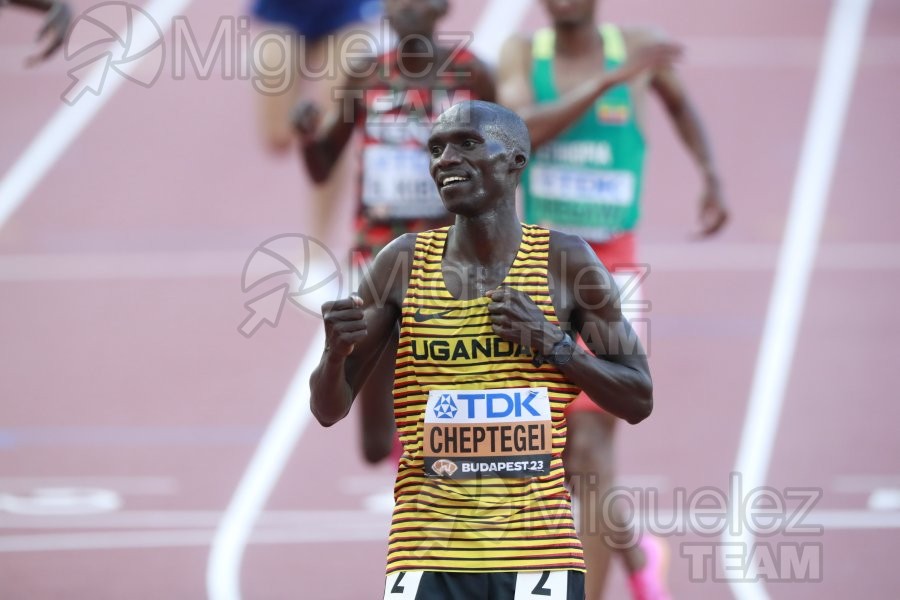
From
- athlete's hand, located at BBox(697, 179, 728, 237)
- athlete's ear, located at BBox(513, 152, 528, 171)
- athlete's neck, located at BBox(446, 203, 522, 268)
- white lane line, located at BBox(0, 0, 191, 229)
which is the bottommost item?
athlete's neck, located at BBox(446, 203, 522, 268)

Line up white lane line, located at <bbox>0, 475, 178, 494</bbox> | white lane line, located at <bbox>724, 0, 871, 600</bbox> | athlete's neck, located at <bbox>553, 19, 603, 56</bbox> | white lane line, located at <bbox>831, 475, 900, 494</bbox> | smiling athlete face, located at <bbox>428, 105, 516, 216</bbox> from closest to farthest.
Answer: smiling athlete face, located at <bbox>428, 105, 516, 216</bbox>, athlete's neck, located at <bbox>553, 19, 603, 56</bbox>, white lane line, located at <bbox>831, 475, 900, 494</bbox>, white lane line, located at <bbox>0, 475, 178, 494</bbox>, white lane line, located at <bbox>724, 0, 871, 600</bbox>

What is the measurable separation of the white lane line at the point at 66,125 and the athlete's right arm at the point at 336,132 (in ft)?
18.2

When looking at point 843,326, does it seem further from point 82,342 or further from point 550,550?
point 550,550

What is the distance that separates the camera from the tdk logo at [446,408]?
3814 millimetres

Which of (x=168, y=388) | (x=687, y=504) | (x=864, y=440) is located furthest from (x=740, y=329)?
(x=168, y=388)

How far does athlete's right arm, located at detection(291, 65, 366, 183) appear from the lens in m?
6.38

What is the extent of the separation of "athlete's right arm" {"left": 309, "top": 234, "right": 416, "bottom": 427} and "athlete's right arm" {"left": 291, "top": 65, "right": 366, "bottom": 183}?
7.89 ft

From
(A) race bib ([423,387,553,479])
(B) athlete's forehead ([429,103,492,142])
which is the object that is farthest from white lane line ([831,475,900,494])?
(B) athlete's forehead ([429,103,492,142])

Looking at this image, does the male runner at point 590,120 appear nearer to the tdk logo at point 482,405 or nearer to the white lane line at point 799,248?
the white lane line at point 799,248

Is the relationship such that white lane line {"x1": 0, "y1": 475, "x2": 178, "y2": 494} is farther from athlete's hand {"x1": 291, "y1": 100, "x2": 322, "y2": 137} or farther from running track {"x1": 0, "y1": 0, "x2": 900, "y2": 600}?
athlete's hand {"x1": 291, "y1": 100, "x2": 322, "y2": 137}

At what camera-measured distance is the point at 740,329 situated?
31.4 ft

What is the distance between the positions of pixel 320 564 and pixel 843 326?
427cm

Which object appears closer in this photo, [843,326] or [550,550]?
[550,550]

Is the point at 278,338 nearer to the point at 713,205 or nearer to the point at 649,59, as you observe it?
the point at 713,205
